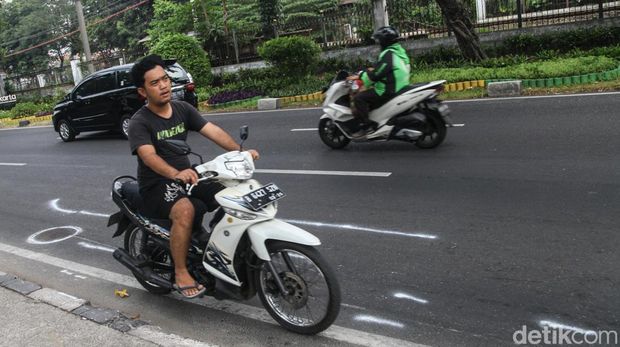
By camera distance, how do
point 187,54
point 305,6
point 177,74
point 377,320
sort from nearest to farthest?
point 377,320 < point 177,74 < point 187,54 < point 305,6

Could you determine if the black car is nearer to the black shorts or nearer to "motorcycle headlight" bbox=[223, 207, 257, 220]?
the black shorts

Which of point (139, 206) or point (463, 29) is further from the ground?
point (463, 29)

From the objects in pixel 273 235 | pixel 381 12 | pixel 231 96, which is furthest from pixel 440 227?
pixel 381 12

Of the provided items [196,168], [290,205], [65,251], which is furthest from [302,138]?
[196,168]

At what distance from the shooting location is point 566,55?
14.5 meters

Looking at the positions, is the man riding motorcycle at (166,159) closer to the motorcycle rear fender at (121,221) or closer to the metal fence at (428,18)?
the motorcycle rear fender at (121,221)

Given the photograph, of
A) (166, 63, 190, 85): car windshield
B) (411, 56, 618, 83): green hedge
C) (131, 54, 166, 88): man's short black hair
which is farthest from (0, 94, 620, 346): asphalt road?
(166, 63, 190, 85): car windshield

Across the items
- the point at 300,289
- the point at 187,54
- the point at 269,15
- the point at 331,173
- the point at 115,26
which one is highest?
the point at 115,26

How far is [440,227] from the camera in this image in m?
5.27

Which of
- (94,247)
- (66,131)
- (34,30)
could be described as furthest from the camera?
(34,30)

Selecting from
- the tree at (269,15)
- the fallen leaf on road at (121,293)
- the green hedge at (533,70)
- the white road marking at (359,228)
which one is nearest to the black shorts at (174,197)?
the fallen leaf on road at (121,293)

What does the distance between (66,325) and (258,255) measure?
163 centimetres

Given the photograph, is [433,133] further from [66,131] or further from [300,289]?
[66,131]

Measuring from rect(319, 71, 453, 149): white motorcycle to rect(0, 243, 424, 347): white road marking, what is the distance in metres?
4.67
